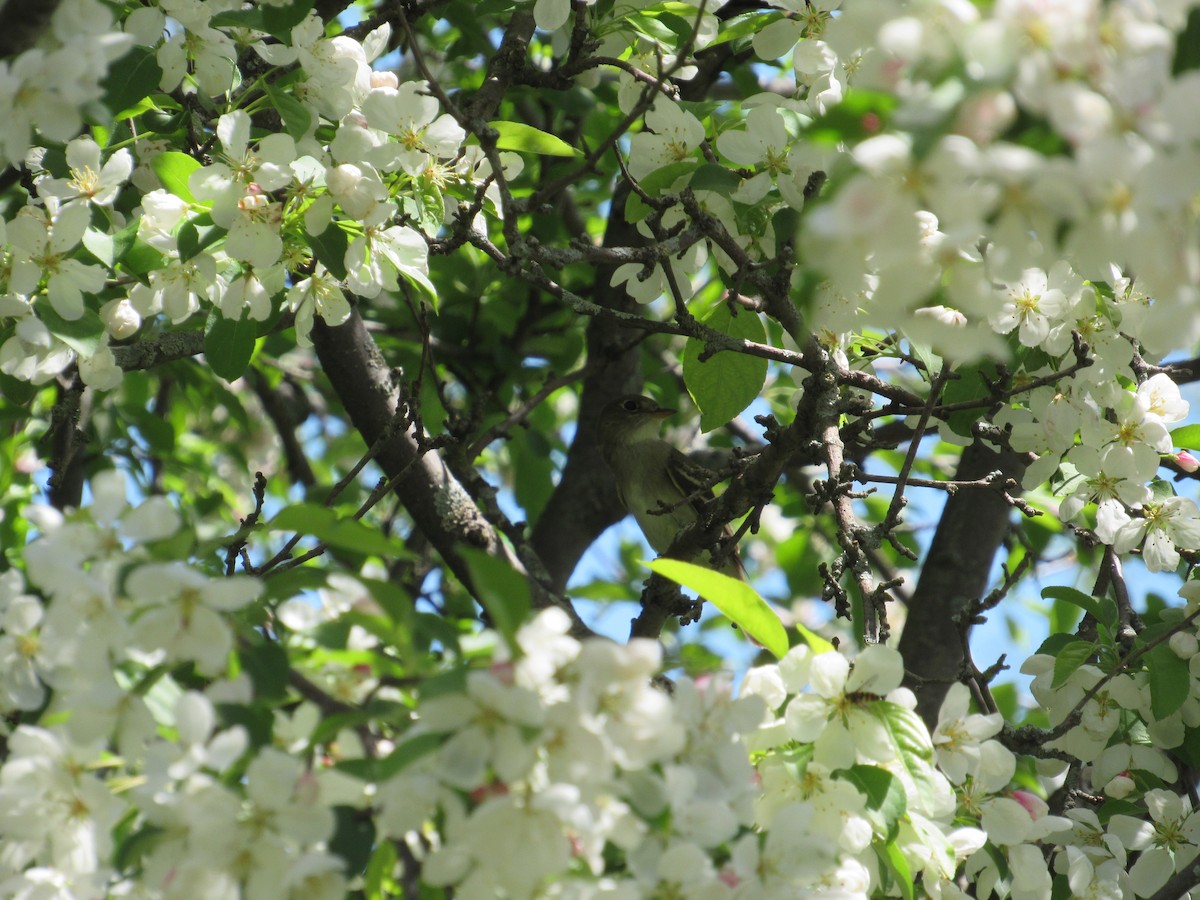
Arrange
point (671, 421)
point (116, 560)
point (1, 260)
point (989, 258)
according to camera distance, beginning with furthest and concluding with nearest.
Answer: point (671, 421) < point (1, 260) < point (116, 560) < point (989, 258)

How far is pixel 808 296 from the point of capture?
132 cm

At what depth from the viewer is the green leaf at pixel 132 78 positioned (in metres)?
2.35

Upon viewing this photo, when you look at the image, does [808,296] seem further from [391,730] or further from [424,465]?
[424,465]

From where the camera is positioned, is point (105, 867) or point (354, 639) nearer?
point (105, 867)

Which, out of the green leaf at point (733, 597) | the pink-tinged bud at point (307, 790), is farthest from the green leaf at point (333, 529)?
the green leaf at point (733, 597)

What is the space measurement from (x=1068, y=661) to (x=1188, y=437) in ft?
2.56

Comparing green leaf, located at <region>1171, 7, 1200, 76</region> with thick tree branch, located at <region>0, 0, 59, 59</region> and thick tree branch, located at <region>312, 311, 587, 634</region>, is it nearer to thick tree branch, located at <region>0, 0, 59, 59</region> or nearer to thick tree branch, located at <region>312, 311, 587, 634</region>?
thick tree branch, located at <region>0, 0, 59, 59</region>

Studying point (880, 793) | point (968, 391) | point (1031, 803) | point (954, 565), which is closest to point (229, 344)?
point (880, 793)

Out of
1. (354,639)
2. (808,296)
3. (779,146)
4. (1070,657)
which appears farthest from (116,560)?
(1070,657)

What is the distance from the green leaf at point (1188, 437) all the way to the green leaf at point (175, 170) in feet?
8.25

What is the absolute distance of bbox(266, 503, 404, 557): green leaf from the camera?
4.64ft

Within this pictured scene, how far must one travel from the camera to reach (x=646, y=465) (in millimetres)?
5480

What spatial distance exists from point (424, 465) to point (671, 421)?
105 inches

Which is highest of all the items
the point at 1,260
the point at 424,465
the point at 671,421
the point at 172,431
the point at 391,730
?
the point at 671,421
